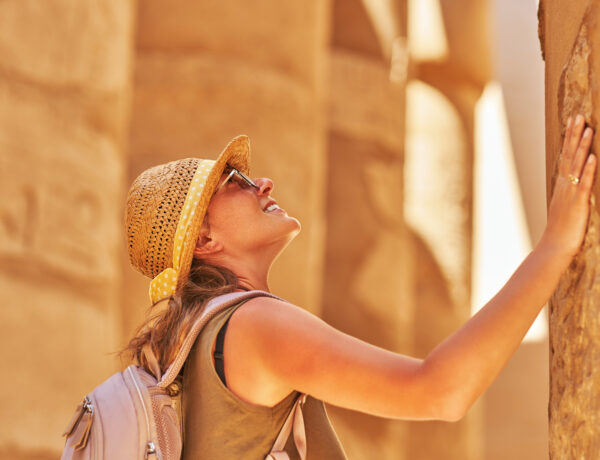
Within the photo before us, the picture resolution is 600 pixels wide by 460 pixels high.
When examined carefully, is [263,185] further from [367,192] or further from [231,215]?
[367,192]

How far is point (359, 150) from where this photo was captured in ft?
36.0

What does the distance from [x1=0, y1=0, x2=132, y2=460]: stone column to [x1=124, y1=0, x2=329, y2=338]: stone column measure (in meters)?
2.15

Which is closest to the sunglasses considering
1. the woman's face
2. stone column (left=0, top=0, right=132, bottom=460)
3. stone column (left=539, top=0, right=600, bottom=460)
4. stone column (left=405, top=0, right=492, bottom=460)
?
the woman's face

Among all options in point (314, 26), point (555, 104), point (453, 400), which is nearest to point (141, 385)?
point (453, 400)

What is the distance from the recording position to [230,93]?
7.74 meters

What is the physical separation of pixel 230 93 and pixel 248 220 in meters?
5.26

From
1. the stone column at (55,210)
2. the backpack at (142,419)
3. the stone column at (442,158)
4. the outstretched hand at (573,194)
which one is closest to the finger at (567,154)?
the outstretched hand at (573,194)

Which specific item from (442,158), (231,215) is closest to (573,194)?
(231,215)

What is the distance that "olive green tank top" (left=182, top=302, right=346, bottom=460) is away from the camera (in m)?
2.19

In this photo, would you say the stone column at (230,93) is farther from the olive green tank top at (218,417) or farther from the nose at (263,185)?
the olive green tank top at (218,417)

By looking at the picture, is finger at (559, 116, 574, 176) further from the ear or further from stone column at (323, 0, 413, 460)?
stone column at (323, 0, 413, 460)

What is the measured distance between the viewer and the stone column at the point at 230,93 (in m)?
7.61

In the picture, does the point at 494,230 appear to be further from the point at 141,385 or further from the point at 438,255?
the point at 141,385

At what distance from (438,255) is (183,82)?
5.81 metres
